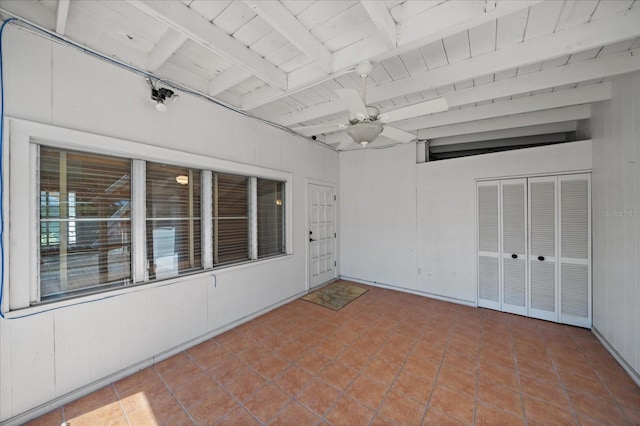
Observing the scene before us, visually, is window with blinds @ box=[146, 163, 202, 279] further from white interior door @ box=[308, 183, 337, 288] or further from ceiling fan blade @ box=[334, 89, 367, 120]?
white interior door @ box=[308, 183, 337, 288]

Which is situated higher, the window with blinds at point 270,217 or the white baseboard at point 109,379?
the window with blinds at point 270,217

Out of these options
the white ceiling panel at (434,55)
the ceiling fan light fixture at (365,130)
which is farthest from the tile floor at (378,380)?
the white ceiling panel at (434,55)

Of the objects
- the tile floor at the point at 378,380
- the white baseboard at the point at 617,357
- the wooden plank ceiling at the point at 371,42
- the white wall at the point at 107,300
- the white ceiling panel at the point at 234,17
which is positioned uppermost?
the white ceiling panel at the point at 234,17

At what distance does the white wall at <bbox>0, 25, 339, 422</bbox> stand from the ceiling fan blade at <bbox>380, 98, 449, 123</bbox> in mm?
2149

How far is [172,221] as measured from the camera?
2.79m

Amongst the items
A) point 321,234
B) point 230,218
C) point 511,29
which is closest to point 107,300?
point 230,218

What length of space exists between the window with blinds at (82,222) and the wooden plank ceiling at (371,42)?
1067 mm

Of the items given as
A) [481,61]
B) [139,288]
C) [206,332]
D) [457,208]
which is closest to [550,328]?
[457,208]

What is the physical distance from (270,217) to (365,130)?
7.89 ft

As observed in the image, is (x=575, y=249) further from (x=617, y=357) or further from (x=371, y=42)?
(x=371, y=42)

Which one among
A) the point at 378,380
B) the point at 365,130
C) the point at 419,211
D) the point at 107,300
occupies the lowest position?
the point at 378,380

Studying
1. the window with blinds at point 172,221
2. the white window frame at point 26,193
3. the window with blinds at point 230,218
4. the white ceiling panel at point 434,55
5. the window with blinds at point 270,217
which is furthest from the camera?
the window with blinds at point 270,217

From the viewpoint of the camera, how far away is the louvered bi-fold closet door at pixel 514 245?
3693mm

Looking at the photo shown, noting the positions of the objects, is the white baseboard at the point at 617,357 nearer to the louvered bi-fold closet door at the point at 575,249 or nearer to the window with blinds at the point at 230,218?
the louvered bi-fold closet door at the point at 575,249
